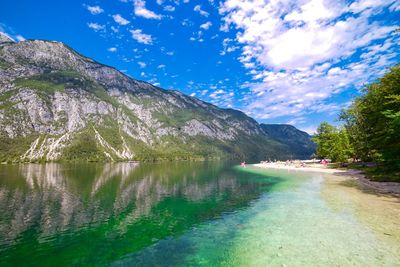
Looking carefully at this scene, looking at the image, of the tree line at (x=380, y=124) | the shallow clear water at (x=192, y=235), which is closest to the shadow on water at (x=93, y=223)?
the shallow clear water at (x=192, y=235)

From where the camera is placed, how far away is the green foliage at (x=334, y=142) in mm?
118688

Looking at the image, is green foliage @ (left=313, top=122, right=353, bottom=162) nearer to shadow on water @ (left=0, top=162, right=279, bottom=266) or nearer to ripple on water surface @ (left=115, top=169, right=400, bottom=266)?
shadow on water @ (left=0, top=162, right=279, bottom=266)

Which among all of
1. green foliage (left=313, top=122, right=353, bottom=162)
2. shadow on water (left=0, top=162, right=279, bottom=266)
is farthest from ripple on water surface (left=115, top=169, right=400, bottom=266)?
green foliage (left=313, top=122, right=353, bottom=162)

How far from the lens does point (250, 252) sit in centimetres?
2348

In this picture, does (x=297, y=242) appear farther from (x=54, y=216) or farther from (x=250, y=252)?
(x=54, y=216)

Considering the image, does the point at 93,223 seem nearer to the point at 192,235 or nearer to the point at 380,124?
the point at 192,235

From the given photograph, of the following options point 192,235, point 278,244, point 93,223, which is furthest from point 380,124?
point 93,223

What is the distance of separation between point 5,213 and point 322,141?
147005 mm

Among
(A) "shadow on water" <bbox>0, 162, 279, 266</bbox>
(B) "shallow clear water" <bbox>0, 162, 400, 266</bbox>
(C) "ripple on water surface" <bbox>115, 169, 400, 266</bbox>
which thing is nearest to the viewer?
(C) "ripple on water surface" <bbox>115, 169, 400, 266</bbox>

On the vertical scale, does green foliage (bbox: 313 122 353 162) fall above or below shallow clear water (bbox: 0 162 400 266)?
above

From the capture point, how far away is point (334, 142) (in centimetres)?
13025

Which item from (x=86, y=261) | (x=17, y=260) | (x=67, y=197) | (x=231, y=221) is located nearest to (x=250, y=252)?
(x=231, y=221)

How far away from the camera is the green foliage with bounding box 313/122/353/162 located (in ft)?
389

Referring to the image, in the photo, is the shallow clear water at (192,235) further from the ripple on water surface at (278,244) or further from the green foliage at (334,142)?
the green foliage at (334,142)
